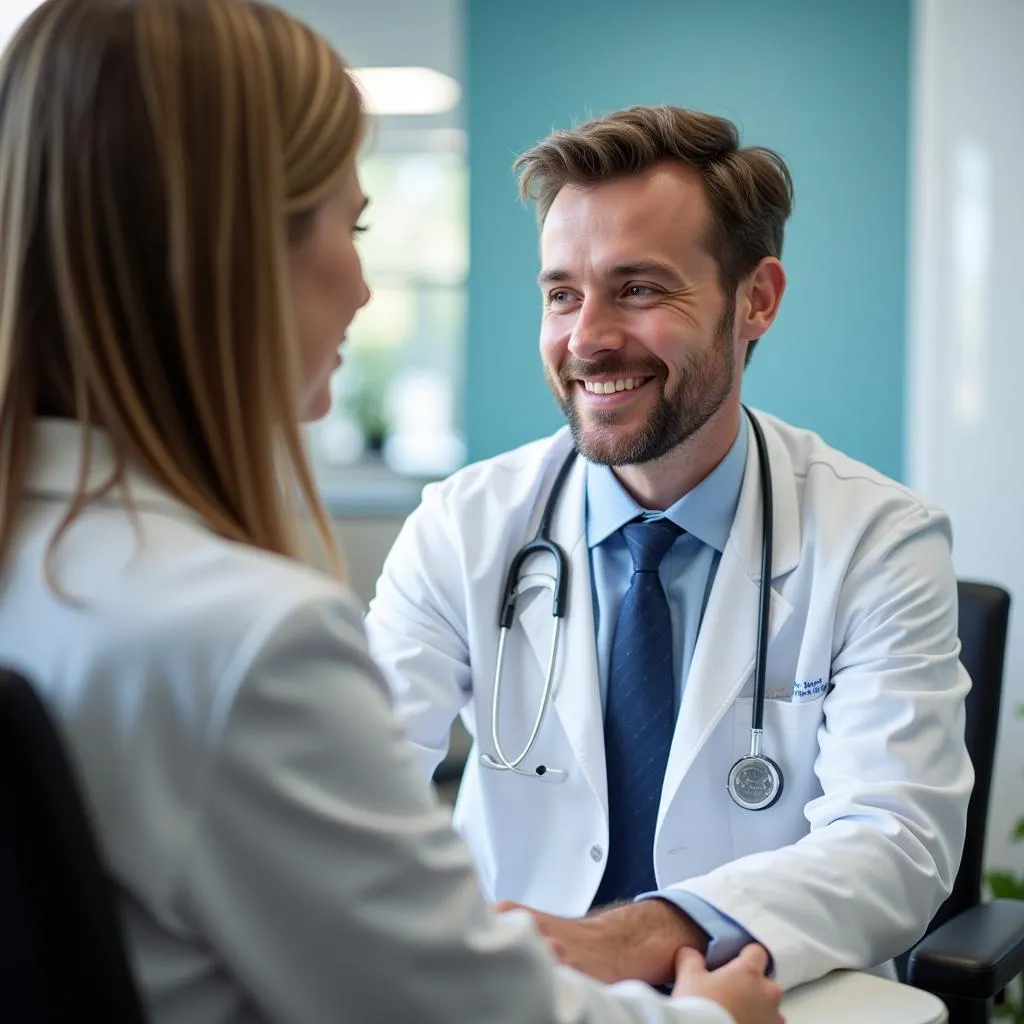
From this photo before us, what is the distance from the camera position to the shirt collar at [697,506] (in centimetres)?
158

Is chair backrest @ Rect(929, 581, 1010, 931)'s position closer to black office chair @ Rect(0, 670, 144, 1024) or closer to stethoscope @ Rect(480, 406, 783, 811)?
stethoscope @ Rect(480, 406, 783, 811)

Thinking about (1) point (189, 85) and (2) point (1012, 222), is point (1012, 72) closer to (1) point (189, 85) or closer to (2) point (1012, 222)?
(2) point (1012, 222)

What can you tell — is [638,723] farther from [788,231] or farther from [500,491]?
[788,231]

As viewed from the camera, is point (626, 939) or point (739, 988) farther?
point (626, 939)

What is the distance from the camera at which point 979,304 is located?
2.54 metres

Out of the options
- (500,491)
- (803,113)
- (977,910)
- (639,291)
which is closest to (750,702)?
(977,910)

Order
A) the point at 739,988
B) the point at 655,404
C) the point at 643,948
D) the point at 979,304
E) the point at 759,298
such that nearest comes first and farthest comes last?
the point at 739,988 → the point at 643,948 → the point at 655,404 → the point at 759,298 → the point at 979,304

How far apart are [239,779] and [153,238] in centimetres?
30

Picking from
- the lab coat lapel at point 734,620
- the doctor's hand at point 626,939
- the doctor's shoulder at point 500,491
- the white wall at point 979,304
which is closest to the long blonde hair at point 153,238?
the doctor's hand at point 626,939

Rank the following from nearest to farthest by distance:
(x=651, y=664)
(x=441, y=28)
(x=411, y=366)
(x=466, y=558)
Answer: (x=651, y=664) < (x=466, y=558) < (x=441, y=28) < (x=411, y=366)

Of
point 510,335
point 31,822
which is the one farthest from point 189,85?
point 510,335

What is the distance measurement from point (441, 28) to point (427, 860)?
11.9 feet

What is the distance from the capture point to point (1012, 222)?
252 cm

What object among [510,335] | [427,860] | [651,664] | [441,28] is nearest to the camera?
[427,860]
